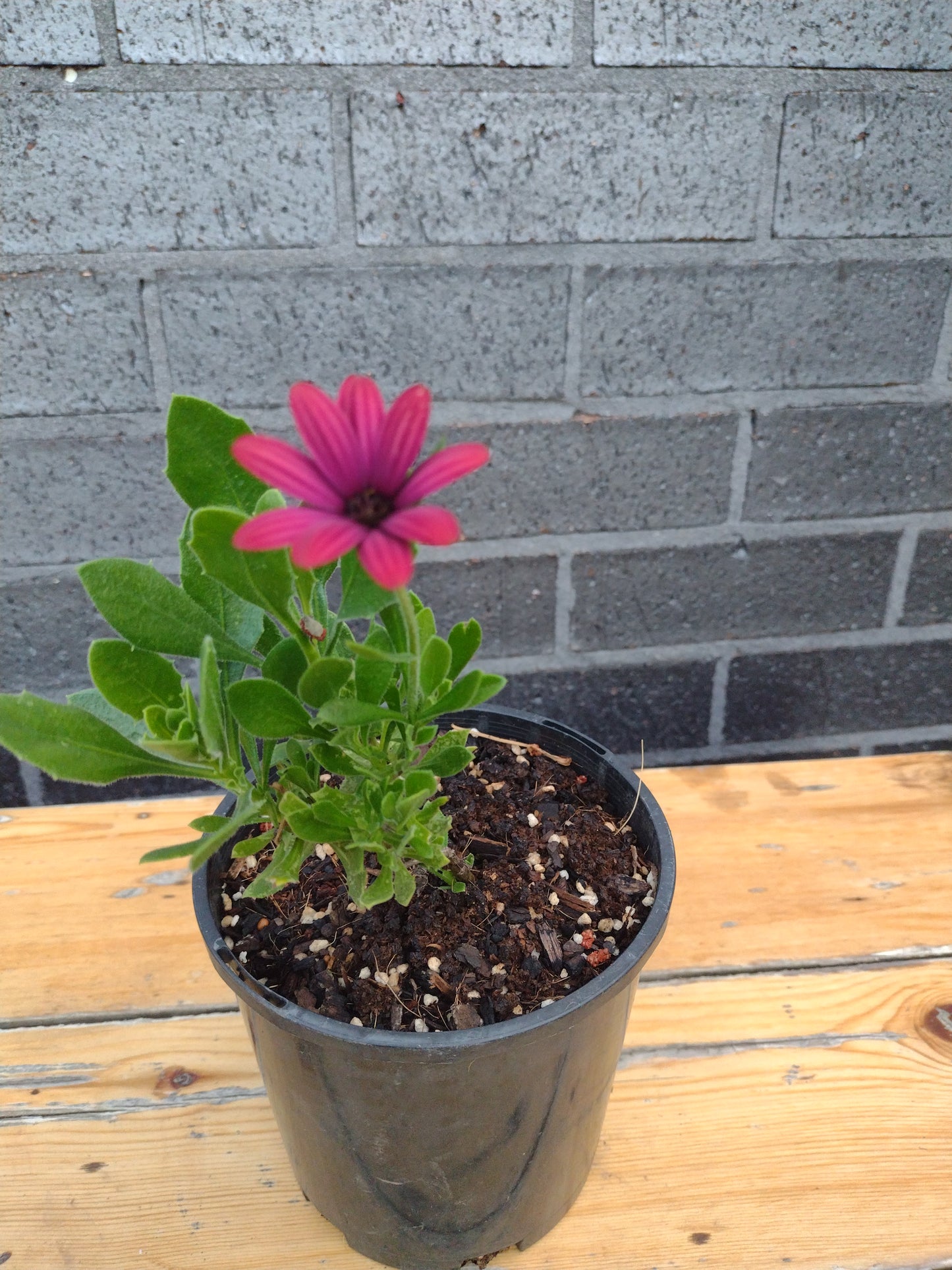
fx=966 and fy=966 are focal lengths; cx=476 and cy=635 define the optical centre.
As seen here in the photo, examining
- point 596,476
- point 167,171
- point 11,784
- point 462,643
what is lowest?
point 11,784

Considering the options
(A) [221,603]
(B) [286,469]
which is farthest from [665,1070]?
(B) [286,469]

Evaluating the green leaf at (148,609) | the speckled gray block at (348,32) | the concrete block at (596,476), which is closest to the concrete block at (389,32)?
the speckled gray block at (348,32)

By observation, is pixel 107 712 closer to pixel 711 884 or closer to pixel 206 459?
pixel 206 459

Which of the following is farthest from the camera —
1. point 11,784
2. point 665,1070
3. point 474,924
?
point 11,784

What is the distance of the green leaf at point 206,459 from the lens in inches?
21.3

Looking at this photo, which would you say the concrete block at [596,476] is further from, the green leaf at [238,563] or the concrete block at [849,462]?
the green leaf at [238,563]

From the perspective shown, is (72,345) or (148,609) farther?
(72,345)

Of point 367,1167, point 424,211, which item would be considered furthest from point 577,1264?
point 424,211

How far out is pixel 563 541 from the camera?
1.42 meters

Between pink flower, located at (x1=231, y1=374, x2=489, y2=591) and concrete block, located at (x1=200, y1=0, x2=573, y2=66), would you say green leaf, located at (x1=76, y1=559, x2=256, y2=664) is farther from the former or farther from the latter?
concrete block, located at (x1=200, y1=0, x2=573, y2=66)

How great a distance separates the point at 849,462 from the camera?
1455 millimetres

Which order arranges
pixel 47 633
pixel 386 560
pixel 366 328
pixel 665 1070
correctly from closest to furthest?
pixel 386 560 < pixel 665 1070 < pixel 366 328 < pixel 47 633

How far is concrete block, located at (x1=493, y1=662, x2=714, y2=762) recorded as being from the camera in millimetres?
1527

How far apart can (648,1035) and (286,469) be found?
69 cm
